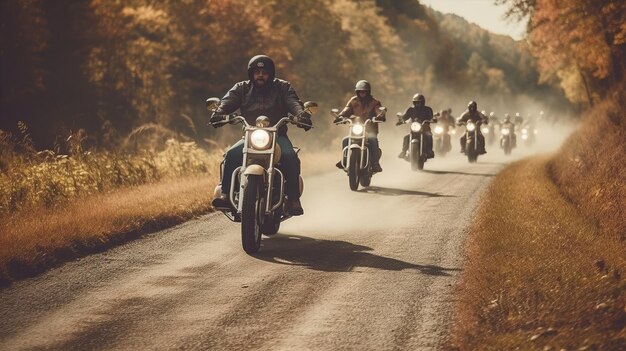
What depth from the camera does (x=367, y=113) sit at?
689 inches

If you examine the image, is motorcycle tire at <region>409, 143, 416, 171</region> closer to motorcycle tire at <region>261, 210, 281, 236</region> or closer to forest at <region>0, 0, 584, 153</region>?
forest at <region>0, 0, 584, 153</region>

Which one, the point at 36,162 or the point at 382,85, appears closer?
the point at 36,162

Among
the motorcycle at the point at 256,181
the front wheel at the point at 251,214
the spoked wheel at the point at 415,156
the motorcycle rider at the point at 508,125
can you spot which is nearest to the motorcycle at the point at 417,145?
the spoked wheel at the point at 415,156

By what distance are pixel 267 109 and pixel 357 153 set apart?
679 cm

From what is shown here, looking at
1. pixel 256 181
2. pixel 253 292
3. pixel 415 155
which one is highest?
pixel 256 181

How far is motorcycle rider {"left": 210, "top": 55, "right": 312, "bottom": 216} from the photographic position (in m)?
9.85

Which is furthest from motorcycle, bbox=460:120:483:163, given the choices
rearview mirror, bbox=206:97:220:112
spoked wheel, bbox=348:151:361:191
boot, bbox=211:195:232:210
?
boot, bbox=211:195:232:210

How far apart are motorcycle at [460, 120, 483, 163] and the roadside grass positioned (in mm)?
15276

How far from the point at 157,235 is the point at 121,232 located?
18.7 inches

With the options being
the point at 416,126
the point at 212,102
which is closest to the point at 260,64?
the point at 212,102

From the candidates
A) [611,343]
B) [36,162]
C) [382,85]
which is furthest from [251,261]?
[382,85]

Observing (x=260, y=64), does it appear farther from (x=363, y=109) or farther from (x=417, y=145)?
(x=417, y=145)

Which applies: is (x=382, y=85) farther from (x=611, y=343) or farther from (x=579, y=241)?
(x=611, y=343)

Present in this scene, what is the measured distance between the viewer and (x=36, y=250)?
8992 mm
